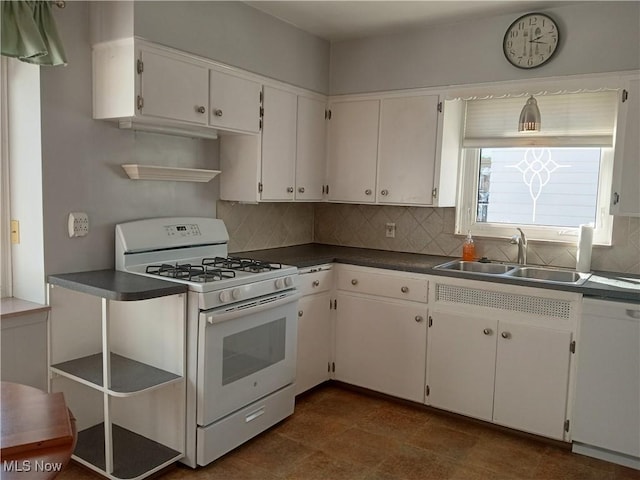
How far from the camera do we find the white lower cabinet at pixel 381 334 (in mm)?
3264

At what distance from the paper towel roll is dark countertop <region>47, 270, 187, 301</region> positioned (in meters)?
2.28

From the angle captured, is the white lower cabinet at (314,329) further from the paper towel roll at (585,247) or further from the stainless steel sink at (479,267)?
the paper towel roll at (585,247)

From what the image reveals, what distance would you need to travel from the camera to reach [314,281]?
3373 mm

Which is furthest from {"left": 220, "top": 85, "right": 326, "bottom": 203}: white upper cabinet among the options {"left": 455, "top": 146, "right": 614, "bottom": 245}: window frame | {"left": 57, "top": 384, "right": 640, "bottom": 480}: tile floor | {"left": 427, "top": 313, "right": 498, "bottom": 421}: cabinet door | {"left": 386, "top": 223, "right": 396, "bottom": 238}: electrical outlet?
{"left": 57, "top": 384, "right": 640, "bottom": 480}: tile floor

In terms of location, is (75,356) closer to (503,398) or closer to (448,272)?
(448,272)

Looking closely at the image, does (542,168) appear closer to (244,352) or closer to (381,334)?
(381,334)

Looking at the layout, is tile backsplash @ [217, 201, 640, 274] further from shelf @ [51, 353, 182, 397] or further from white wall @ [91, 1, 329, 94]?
shelf @ [51, 353, 182, 397]

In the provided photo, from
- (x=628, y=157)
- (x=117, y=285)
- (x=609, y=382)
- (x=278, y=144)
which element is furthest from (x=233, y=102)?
(x=609, y=382)

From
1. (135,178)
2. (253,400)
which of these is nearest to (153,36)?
(135,178)

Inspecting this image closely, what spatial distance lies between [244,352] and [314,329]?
2.56ft

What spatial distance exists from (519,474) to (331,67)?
2.88m

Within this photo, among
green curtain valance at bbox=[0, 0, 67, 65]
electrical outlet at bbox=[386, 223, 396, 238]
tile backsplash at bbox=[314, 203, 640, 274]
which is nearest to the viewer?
green curtain valance at bbox=[0, 0, 67, 65]

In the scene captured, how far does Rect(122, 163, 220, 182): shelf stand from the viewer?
2.81 metres

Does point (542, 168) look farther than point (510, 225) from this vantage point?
No
